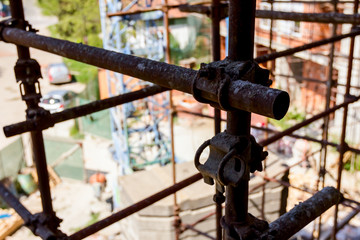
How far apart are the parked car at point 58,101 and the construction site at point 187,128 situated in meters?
0.09

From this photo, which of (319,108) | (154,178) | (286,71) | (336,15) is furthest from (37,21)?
(336,15)

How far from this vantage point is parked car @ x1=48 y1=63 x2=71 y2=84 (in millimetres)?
19734

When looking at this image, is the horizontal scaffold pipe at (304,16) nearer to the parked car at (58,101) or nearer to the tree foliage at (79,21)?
the parked car at (58,101)

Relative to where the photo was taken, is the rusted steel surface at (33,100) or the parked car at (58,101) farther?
the parked car at (58,101)

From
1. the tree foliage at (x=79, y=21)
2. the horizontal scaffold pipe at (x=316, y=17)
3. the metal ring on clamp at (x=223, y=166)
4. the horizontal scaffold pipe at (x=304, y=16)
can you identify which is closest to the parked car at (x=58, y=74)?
the tree foliage at (x=79, y=21)

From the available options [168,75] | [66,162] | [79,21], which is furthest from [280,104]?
[79,21]

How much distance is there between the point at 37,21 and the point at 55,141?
21589 millimetres

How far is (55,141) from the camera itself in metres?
11.8

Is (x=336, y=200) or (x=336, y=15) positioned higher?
(x=336, y=15)

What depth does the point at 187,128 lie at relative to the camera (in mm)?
15164

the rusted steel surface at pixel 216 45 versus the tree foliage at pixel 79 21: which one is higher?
the rusted steel surface at pixel 216 45

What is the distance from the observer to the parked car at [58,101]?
14.4 m

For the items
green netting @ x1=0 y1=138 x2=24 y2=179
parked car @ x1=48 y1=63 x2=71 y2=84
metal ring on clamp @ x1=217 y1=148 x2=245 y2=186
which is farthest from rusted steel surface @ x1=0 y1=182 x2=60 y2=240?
parked car @ x1=48 y1=63 x2=71 y2=84

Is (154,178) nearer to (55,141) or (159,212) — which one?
(159,212)
